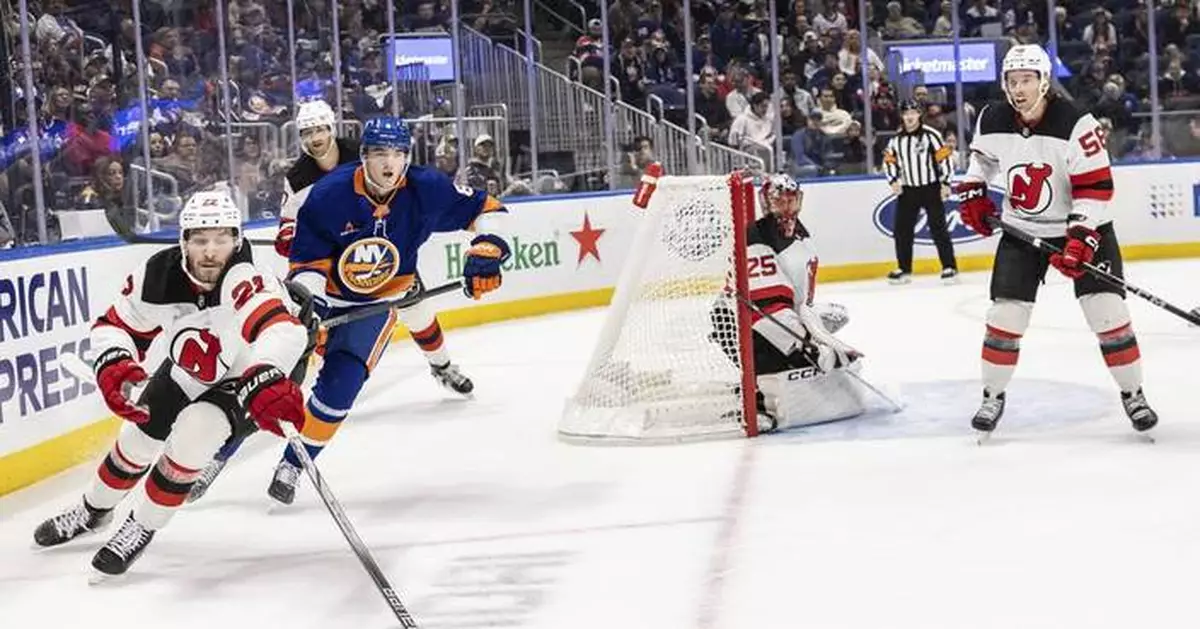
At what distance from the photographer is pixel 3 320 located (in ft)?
16.8

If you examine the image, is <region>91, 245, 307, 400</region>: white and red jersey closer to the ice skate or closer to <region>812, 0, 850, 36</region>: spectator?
the ice skate

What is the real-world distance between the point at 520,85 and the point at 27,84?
173 inches

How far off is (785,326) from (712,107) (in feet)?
19.1

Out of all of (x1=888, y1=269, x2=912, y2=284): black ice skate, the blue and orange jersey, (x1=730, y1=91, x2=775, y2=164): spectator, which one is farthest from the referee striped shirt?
the blue and orange jersey

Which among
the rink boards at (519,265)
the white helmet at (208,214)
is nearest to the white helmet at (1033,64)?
the white helmet at (208,214)

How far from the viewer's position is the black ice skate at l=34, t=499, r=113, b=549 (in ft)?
14.4

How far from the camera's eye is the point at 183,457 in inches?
153

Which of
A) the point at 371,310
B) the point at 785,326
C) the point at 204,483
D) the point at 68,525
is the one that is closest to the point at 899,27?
the point at 785,326

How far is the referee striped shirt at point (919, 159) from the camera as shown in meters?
10.5

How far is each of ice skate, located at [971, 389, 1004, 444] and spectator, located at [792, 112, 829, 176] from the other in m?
6.11

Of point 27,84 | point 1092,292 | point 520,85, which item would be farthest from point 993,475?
point 520,85

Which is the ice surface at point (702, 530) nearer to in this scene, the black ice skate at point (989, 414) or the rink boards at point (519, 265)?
the black ice skate at point (989, 414)

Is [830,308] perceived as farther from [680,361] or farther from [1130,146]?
[1130,146]

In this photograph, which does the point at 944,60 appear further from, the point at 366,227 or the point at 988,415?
the point at 366,227
